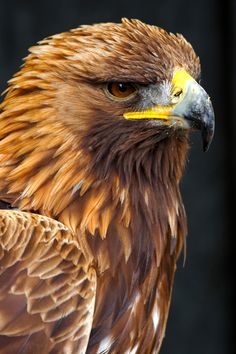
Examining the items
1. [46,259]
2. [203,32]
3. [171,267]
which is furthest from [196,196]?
[46,259]

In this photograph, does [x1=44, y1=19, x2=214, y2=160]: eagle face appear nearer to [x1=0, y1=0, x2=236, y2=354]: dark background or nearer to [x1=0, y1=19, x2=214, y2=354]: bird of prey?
[x1=0, y1=19, x2=214, y2=354]: bird of prey

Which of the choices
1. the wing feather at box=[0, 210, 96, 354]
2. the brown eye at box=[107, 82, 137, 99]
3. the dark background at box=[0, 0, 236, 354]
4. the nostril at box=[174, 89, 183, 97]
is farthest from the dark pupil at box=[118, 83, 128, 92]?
the dark background at box=[0, 0, 236, 354]

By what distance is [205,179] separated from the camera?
5.69 m

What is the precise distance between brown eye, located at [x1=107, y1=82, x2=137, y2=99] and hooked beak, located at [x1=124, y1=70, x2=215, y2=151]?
61 millimetres

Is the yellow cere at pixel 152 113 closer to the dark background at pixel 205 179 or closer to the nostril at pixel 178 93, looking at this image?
the nostril at pixel 178 93

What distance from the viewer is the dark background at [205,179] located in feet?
18.0

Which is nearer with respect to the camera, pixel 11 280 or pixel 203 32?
pixel 11 280

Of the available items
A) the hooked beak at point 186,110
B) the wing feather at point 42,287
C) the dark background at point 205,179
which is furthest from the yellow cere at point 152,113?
the dark background at point 205,179

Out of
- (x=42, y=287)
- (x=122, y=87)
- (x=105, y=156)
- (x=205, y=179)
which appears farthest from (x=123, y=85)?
(x=205, y=179)

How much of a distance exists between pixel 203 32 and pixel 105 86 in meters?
2.26

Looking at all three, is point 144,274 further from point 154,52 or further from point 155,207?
point 154,52

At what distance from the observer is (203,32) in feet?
18.4

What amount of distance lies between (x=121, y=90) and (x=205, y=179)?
2318 millimetres

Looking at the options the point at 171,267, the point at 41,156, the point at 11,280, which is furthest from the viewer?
the point at 171,267
